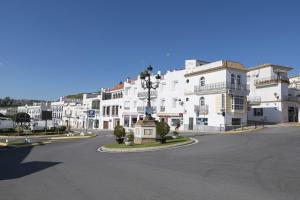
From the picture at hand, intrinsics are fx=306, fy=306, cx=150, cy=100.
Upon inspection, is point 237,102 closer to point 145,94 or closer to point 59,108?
point 145,94

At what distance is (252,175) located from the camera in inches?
414

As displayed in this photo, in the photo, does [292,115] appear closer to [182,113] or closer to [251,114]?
[251,114]

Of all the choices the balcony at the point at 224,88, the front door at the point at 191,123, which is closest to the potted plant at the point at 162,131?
the balcony at the point at 224,88

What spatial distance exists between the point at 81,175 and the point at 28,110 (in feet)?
429

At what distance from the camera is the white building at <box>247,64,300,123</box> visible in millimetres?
47188

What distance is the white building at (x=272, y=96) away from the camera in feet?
155

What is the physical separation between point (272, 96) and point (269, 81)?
2530mm

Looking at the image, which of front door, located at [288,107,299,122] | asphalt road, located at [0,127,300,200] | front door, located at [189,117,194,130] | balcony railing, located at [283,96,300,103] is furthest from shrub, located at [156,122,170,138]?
front door, located at [288,107,299,122]

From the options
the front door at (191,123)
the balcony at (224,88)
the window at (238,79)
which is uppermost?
the window at (238,79)

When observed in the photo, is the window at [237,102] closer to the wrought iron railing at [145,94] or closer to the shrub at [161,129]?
the wrought iron railing at [145,94]

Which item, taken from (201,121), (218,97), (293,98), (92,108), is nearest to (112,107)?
(92,108)

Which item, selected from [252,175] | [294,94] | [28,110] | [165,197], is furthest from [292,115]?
[28,110]

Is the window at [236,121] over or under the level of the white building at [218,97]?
under

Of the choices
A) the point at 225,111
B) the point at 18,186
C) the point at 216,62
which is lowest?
the point at 18,186
